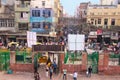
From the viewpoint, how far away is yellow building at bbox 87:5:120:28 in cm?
6188

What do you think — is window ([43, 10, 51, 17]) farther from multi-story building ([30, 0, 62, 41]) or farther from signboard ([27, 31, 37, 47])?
signboard ([27, 31, 37, 47])

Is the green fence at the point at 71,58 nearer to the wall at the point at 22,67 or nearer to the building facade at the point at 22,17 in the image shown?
the wall at the point at 22,67

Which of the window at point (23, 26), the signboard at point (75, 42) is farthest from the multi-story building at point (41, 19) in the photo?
the signboard at point (75, 42)

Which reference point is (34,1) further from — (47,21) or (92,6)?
(92,6)

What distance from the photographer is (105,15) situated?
62.2m

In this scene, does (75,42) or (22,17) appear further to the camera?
(22,17)

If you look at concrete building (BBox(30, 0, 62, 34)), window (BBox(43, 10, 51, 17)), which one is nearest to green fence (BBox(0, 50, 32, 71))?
concrete building (BBox(30, 0, 62, 34))

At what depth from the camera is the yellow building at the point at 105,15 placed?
203ft

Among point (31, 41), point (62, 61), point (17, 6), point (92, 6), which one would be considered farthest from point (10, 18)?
point (62, 61)

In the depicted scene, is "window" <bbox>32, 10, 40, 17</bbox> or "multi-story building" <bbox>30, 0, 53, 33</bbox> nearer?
"multi-story building" <bbox>30, 0, 53, 33</bbox>

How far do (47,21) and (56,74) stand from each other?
2497 cm

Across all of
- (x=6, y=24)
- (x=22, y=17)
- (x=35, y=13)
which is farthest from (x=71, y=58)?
(x=6, y=24)

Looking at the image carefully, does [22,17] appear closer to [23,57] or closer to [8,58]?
[23,57]

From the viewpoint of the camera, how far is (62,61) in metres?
32.5
